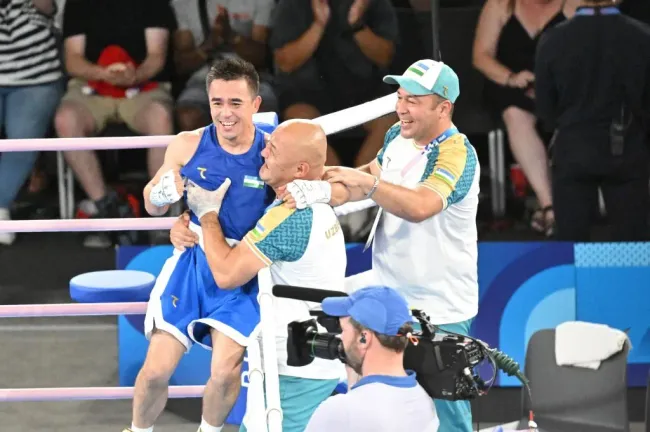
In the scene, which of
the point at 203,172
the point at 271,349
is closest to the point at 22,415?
the point at 203,172

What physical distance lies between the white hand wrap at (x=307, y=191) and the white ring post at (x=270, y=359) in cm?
24

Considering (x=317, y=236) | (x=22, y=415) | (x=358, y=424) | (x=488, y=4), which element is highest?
(x=488, y=4)

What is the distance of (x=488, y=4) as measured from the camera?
6.11m

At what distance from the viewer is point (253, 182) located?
12.1 feet

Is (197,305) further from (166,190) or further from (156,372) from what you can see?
(166,190)

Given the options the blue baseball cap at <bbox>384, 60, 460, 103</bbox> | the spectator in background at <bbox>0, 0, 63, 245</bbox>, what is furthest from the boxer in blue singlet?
the spectator in background at <bbox>0, 0, 63, 245</bbox>

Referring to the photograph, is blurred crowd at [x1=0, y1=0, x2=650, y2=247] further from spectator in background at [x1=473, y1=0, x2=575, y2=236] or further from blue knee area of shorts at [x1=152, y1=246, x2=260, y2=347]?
blue knee area of shorts at [x1=152, y1=246, x2=260, y2=347]

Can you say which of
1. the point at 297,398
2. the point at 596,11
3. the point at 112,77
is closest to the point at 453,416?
the point at 297,398

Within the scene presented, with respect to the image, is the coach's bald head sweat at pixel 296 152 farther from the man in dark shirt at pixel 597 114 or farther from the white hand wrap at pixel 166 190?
the man in dark shirt at pixel 597 114

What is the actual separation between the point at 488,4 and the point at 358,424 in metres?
3.70

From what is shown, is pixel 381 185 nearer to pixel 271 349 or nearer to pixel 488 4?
pixel 271 349

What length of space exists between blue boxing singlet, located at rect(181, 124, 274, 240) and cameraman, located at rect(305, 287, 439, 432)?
84 cm

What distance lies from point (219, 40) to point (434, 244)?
2.76 metres

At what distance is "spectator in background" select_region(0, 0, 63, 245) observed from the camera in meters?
6.40
